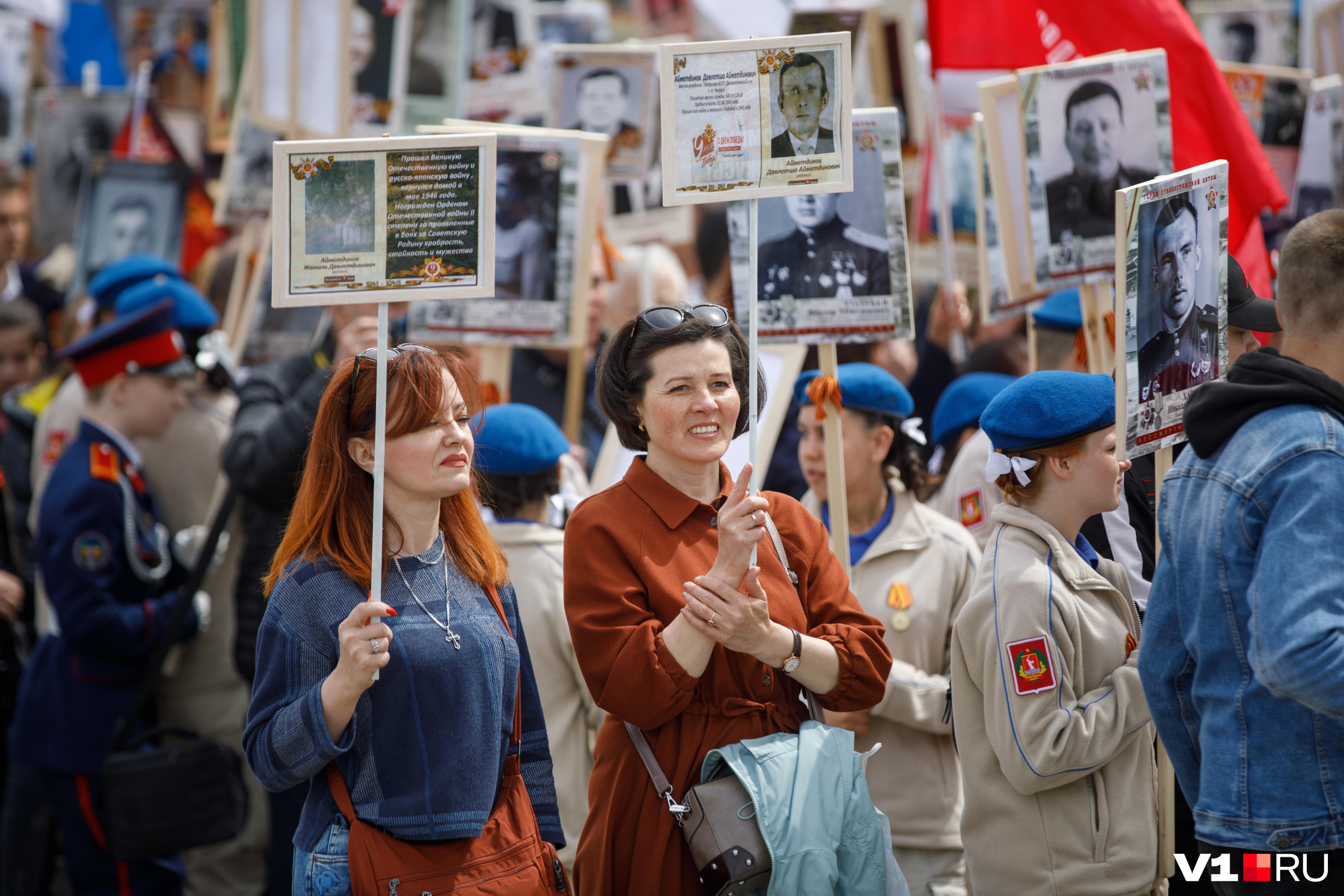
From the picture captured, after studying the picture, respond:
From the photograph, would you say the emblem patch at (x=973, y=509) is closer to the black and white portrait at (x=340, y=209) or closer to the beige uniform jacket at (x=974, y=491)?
the beige uniform jacket at (x=974, y=491)

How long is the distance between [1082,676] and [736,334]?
3.70 ft

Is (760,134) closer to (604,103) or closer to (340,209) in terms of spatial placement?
(340,209)

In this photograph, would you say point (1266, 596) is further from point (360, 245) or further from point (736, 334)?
point (360, 245)

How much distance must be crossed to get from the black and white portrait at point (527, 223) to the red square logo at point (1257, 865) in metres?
3.15

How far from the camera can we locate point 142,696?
480 cm

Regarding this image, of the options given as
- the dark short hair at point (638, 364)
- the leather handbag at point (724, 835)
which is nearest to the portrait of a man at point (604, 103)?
the dark short hair at point (638, 364)

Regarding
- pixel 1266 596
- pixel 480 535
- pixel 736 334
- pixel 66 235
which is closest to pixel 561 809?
pixel 480 535

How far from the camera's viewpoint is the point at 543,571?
3.92m

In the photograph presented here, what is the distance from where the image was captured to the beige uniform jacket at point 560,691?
3.83 metres

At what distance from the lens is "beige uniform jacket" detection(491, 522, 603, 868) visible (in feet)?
12.6

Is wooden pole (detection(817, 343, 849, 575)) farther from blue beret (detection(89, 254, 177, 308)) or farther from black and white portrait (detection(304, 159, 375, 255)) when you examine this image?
blue beret (detection(89, 254, 177, 308))

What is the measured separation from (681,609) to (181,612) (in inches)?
103

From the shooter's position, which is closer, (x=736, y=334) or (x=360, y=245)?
(x=360, y=245)

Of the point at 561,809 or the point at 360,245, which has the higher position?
the point at 360,245
